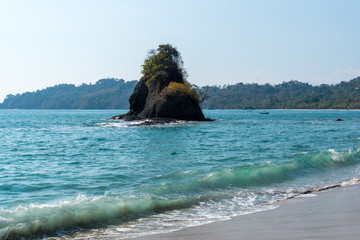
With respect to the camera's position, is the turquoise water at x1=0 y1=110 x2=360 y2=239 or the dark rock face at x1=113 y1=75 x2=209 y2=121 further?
the dark rock face at x1=113 y1=75 x2=209 y2=121

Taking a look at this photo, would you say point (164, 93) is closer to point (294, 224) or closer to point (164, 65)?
point (164, 65)

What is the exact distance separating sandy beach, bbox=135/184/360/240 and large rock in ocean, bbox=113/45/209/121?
158 feet

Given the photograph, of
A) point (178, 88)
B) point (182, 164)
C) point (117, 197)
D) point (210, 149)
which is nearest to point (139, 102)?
point (178, 88)

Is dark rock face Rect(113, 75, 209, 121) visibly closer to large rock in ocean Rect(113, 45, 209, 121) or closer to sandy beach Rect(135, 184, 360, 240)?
large rock in ocean Rect(113, 45, 209, 121)

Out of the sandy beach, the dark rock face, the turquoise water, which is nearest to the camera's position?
the sandy beach

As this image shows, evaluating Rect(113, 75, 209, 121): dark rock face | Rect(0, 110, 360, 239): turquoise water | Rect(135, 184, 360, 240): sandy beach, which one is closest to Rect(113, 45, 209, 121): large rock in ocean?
Rect(113, 75, 209, 121): dark rock face

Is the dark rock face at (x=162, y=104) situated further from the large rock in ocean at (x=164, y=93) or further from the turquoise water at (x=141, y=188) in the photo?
the turquoise water at (x=141, y=188)

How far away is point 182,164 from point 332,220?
32.4 ft

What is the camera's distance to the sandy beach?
6578 mm

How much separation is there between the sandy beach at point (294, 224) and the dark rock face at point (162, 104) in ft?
158

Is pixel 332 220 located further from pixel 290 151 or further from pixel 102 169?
pixel 290 151

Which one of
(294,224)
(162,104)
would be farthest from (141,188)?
(162,104)

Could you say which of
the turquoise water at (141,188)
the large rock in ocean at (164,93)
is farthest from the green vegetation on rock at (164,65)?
the turquoise water at (141,188)

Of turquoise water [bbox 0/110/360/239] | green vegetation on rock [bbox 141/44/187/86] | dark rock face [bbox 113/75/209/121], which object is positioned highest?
green vegetation on rock [bbox 141/44/187/86]
